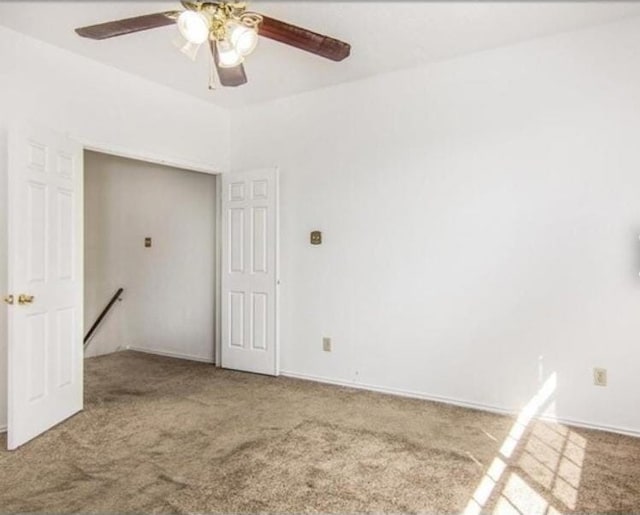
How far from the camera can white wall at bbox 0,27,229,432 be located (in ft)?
9.86

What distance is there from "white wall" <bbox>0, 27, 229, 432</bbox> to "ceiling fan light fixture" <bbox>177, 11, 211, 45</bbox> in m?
1.40

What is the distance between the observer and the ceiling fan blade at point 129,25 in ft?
7.21

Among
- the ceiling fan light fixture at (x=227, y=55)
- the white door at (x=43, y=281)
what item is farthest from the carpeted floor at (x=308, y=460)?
the ceiling fan light fixture at (x=227, y=55)

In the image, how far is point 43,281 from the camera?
9.77 feet

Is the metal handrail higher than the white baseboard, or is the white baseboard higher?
the metal handrail

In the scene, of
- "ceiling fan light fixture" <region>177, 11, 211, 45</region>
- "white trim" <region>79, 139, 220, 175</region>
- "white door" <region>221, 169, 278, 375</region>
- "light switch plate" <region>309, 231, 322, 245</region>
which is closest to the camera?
"ceiling fan light fixture" <region>177, 11, 211, 45</region>

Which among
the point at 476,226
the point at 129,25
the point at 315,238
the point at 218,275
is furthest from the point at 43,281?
the point at 476,226

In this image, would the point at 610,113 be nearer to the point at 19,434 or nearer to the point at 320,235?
the point at 320,235

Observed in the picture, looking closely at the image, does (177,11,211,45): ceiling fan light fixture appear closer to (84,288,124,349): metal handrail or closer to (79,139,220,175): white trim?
(79,139,220,175): white trim

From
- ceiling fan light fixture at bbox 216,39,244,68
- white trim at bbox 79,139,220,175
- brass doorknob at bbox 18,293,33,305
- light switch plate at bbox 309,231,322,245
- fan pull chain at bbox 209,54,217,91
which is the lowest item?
brass doorknob at bbox 18,293,33,305

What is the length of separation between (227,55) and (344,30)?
0.99m

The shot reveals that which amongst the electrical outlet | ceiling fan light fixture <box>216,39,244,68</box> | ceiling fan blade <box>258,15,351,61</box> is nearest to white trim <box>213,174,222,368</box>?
ceiling fan light fixture <box>216,39,244,68</box>

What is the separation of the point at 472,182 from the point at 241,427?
2484 mm

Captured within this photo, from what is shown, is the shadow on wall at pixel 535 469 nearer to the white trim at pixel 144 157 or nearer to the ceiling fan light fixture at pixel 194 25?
the ceiling fan light fixture at pixel 194 25
